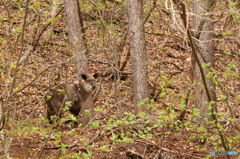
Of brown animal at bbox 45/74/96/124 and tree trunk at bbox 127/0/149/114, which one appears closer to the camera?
tree trunk at bbox 127/0/149/114

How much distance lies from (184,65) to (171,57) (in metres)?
0.79

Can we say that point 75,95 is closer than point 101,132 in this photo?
No

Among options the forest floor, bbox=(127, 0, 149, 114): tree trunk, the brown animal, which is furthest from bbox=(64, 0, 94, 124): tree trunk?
bbox=(127, 0, 149, 114): tree trunk

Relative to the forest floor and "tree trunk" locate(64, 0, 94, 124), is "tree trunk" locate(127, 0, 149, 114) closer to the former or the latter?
the forest floor

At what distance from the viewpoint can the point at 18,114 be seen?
885cm

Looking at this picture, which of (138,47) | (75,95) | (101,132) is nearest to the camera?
(101,132)

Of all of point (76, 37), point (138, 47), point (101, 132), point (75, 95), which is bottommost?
point (101, 132)

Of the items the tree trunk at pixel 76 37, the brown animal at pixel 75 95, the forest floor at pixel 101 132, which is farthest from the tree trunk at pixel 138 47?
the tree trunk at pixel 76 37

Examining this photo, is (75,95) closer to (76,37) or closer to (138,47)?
(76,37)

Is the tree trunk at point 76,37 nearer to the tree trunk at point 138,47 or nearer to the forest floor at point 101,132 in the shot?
the forest floor at point 101,132

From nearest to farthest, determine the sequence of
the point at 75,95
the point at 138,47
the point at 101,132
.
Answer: the point at 101,132 → the point at 138,47 → the point at 75,95

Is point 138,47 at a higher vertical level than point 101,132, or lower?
higher

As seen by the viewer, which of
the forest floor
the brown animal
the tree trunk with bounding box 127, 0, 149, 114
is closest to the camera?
the forest floor

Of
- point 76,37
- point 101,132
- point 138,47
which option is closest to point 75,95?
point 76,37
